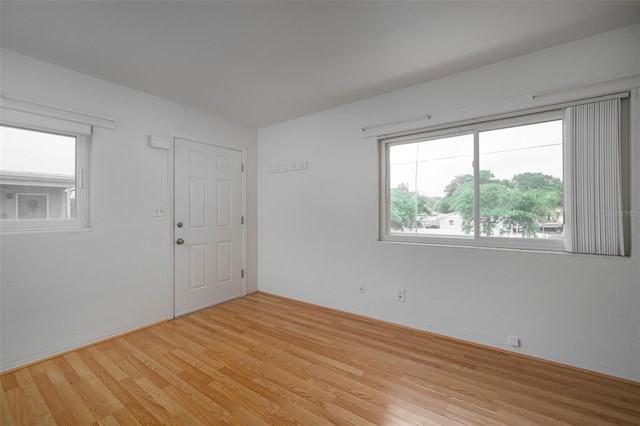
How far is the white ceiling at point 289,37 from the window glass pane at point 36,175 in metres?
0.70

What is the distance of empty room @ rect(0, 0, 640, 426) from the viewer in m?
1.80

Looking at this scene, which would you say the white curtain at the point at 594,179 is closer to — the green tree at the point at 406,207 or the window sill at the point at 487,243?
the window sill at the point at 487,243

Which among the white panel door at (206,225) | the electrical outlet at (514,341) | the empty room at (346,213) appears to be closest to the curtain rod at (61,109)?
the empty room at (346,213)

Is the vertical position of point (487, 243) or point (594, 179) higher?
point (594, 179)

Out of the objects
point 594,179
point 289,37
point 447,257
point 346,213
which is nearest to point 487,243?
point 447,257

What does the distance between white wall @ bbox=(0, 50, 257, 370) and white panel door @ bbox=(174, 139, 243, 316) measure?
0.18 m

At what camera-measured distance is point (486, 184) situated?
254 centimetres

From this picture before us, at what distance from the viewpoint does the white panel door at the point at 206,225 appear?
10.7 feet

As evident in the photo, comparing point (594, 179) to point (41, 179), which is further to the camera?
point (41, 179)

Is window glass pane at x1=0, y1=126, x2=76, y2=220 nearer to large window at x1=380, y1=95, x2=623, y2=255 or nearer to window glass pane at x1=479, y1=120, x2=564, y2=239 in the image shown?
large window at x1=380, y1=95, x2=623, y2=255

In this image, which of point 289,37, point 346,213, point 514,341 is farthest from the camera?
point 346,213

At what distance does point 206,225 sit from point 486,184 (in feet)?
10.7

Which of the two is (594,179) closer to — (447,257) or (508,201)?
(508,201)

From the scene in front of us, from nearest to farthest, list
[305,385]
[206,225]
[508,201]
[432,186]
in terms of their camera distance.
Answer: [305,385] < [508,201] < [432,186] < [206,225]
